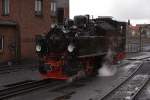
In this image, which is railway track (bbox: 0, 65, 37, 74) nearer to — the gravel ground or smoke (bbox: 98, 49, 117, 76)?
smoke (bbox: 98, 49, 117, 76)

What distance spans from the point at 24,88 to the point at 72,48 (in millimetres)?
2883

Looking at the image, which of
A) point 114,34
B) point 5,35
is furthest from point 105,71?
point 5,35

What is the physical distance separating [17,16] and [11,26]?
1129 millimetres

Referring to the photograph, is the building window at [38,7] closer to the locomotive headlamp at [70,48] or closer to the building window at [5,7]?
the building window at [5,7]

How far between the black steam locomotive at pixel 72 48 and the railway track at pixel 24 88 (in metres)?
0.46

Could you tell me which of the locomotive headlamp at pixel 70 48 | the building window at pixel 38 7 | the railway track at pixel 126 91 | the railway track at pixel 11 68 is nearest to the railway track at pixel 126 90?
the railway track at pixel 126 91

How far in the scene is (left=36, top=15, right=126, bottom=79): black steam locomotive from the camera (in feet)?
53.5

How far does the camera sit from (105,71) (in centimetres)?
2180

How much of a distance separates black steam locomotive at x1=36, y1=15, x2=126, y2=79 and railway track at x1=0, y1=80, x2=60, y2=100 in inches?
18.2

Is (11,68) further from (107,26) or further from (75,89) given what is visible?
(75,89)

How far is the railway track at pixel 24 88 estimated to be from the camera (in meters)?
13.4

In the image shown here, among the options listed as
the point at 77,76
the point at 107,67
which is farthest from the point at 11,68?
the point at 77,76

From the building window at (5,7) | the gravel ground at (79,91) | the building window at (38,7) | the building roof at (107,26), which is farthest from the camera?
the building window at (38,7)

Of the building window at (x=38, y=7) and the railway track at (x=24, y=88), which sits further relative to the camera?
the building window at (x=38, y=7)
